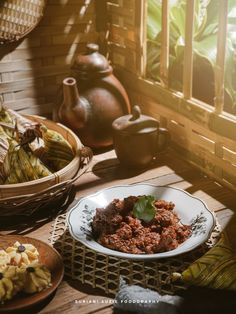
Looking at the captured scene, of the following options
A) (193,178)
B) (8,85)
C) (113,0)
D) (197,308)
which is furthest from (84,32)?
(197,308)

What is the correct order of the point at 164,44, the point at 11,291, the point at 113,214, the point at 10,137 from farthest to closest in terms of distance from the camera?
the point at 164,44 → the point at 10,137 → the point at 113,214 → the point at 11,291

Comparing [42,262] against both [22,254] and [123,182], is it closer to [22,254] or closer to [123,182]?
[22,254]

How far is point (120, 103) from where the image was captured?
5.57ft

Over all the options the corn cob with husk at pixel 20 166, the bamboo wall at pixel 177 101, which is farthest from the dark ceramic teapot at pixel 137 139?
the corn cob with husk at pixel 20 166

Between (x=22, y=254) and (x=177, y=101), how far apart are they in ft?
2.57

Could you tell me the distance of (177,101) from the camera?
160 centimetres

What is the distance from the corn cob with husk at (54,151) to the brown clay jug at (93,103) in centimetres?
19

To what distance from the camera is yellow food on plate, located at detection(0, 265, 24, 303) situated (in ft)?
3.10

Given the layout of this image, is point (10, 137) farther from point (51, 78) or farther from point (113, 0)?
point (113, 0)

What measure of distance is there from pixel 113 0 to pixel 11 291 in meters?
1.25

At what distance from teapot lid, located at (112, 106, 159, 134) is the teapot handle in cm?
3

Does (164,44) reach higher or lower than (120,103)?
higher

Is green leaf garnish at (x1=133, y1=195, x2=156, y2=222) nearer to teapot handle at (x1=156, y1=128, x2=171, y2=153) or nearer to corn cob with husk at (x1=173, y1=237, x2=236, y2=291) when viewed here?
corn cob with husk at (x1=173, y1=237, x2=236, y2=291)

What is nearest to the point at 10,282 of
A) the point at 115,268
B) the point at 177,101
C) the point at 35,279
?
the point at 35,279
